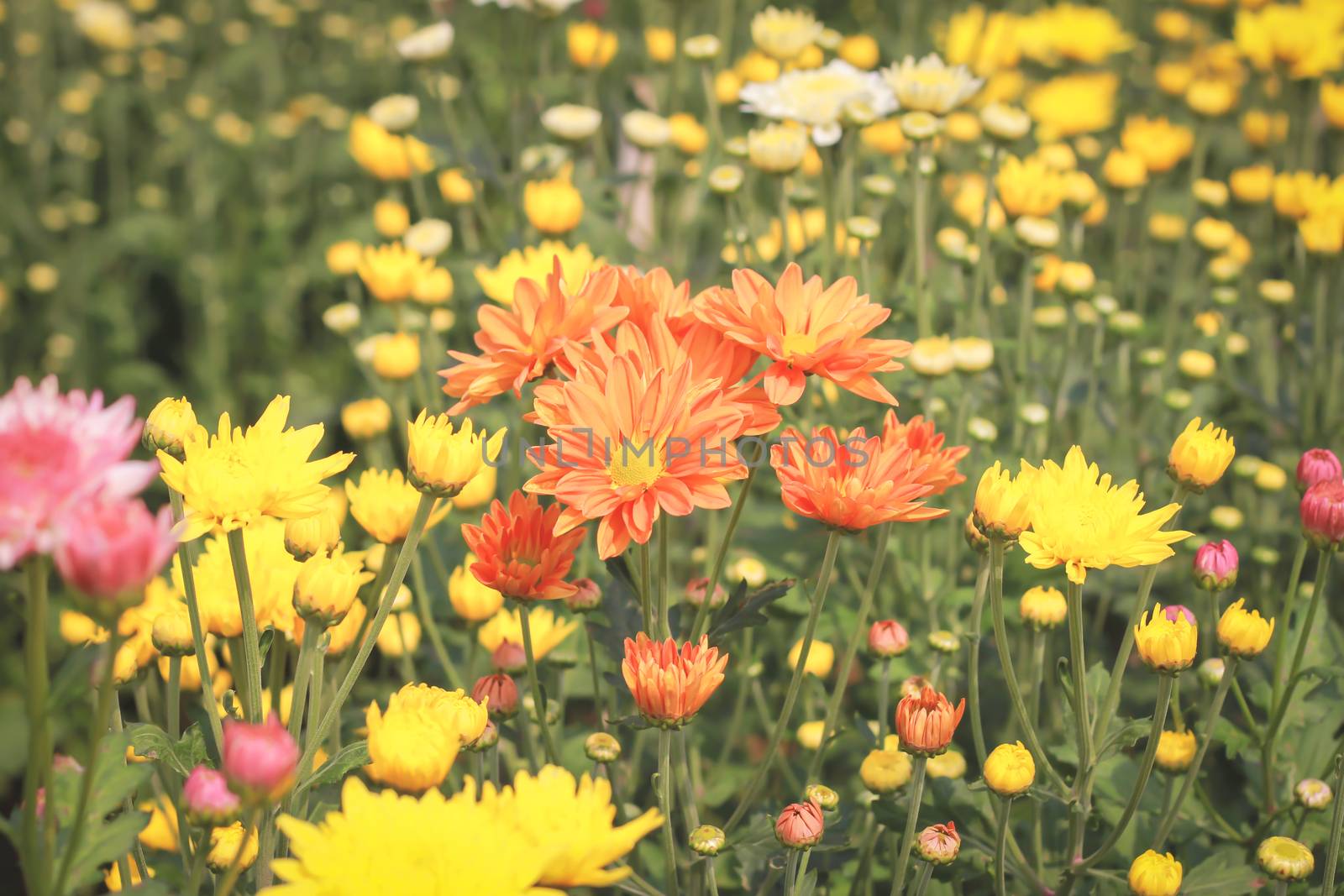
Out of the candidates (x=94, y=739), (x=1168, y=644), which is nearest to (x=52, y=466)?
(x=94, y=739)

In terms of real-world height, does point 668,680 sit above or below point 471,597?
above

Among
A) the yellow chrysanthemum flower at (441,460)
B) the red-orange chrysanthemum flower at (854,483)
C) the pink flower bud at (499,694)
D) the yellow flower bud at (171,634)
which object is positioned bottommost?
the pink flower bud at (499,694)

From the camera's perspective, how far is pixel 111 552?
0.82 m

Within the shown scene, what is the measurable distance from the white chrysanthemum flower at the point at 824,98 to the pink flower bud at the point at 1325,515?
3.04 ft

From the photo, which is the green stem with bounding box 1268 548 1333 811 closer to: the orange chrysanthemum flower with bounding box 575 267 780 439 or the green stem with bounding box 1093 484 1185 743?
the green stem with bounding box 1093 484 1185 743

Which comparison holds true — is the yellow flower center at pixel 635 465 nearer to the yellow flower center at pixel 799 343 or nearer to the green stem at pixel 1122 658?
the yellow flower center at pixel 799 343

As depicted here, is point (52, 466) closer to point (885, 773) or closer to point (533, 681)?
point (533, 681)

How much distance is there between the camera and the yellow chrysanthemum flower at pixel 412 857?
87 centimetres

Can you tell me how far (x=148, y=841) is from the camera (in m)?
1.45

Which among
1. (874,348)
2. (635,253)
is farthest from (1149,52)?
(874,348)

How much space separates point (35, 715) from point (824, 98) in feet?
4.89

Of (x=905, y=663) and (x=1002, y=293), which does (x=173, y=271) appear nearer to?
(x=1002, y=293)

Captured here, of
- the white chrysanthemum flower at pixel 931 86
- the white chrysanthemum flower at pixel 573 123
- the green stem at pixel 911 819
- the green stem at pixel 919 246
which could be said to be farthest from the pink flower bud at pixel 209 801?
the white chrysanthemum flower at pixel 573 123

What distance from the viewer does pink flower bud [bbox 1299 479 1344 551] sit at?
128 centimetres
